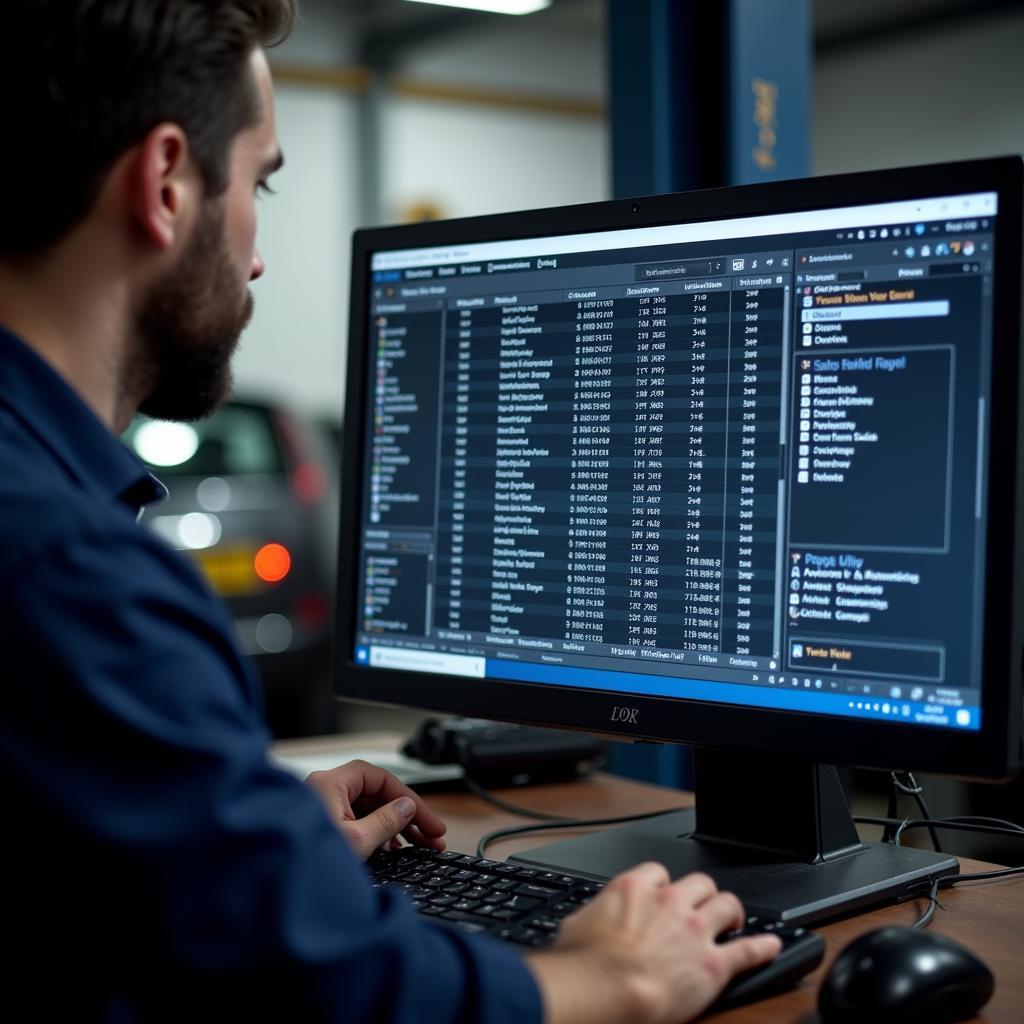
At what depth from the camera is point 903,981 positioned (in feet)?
2.86

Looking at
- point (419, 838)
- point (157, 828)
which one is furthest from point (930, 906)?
point (157, 828)

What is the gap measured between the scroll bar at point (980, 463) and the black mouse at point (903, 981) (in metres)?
0.33

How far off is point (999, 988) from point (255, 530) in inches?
156

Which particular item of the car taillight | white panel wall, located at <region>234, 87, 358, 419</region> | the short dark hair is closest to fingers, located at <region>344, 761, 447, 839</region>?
the short dark hair

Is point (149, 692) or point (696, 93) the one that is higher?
point (696, 93)

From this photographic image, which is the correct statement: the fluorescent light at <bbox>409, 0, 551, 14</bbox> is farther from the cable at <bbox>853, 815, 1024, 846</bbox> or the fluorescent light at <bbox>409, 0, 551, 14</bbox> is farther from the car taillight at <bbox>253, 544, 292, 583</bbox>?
the cable at <bbox>853, 815, 1024, 846</bbox>

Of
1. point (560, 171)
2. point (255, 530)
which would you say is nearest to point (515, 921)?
point (255, 530)

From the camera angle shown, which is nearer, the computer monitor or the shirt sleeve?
the shirt sleeve

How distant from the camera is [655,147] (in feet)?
6.81

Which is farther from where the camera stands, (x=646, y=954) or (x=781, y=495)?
(x=781, y=495)

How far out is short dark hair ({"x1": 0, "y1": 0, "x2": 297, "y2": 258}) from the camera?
0.93 meters

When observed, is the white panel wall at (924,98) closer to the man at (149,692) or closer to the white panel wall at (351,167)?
the white panel wall at (351,167)

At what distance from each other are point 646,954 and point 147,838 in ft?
1.12

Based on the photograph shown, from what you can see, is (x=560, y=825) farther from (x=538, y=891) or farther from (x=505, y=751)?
(x=538, y=891)
